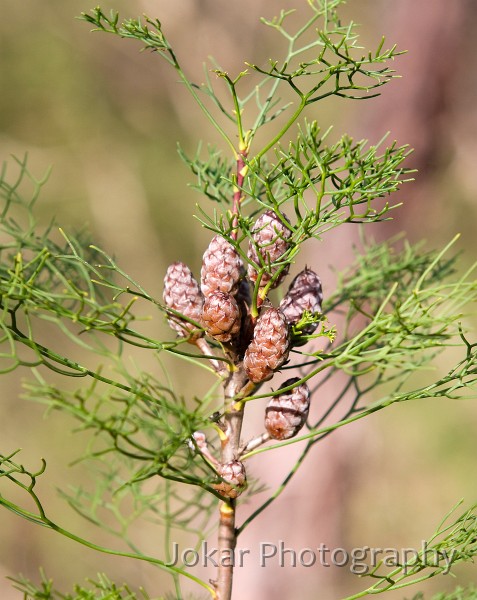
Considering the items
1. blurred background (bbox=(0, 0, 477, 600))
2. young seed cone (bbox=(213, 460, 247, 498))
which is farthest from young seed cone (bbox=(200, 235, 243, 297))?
blurred background (bbox=(0, 0, 477, 600))

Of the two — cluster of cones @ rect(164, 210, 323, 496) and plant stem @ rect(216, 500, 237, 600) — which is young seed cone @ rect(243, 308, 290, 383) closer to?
cluster of cones @ rect(164, 210, 323, 496)

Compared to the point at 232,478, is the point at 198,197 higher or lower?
higher

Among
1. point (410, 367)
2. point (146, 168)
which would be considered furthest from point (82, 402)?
point (146, 168)

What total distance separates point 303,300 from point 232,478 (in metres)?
0.13

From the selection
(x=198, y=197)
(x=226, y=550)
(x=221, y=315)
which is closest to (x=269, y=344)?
(x=221, y=315)

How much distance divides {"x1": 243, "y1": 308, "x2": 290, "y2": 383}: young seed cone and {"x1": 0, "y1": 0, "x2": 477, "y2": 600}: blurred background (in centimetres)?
118

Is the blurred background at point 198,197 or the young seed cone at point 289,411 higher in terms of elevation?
the blurred background at point 198,197

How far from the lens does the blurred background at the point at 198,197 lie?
176cm

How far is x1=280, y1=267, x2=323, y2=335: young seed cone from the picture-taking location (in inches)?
20.0

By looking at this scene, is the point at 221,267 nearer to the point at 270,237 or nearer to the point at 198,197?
the point at 270,237

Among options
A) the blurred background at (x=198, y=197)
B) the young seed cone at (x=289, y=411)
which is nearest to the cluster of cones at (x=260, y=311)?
the young seed cone at (x=289, y=411)

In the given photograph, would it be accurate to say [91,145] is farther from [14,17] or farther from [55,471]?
[55,471]

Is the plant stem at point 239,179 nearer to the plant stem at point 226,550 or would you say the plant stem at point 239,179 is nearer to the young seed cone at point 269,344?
the young seed cone at point 269,344

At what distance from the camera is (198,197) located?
277cm
